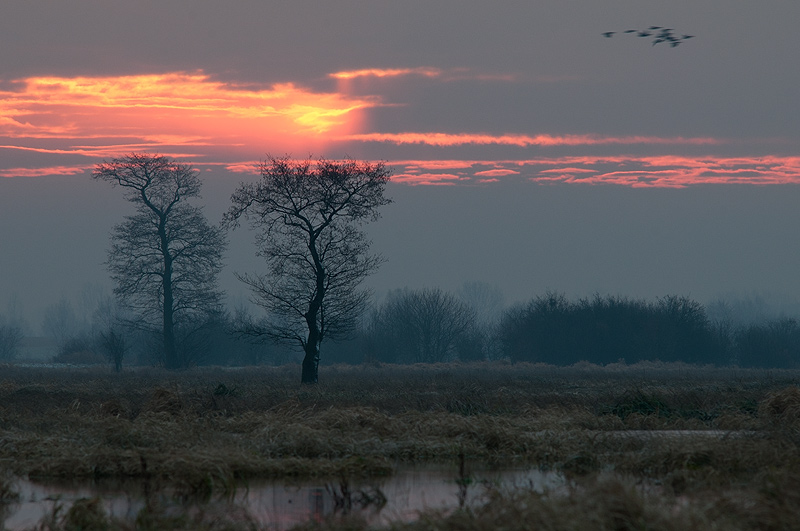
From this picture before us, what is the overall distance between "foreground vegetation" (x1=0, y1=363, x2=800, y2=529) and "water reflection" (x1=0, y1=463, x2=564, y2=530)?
1.33 ft

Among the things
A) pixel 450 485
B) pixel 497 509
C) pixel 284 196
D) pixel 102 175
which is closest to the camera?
pixel 497 509

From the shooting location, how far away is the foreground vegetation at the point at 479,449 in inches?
316

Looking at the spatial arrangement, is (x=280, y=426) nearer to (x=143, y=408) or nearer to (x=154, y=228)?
(x=143, y=408)

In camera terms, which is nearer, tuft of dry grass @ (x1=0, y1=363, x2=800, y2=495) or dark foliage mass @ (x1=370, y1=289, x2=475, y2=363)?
tuft of dry grass @ (x1=0, y1=363, x2=800, y2=495)

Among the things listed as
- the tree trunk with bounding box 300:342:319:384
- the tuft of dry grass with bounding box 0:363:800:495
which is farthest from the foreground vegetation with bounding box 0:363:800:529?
the tree trunk with bounding box 300:342:319:384

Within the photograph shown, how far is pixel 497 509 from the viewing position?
8.12 meters

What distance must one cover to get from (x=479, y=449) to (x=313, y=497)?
194 inches

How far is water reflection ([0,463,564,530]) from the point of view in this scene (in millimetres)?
9344

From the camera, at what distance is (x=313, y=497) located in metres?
10.6

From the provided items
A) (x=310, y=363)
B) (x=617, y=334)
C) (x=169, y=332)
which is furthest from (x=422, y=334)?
(x=310, y=363)

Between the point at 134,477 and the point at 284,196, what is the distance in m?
20.9

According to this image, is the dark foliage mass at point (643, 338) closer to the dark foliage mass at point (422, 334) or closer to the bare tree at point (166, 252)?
the dark foliage mass at point (422, 334)

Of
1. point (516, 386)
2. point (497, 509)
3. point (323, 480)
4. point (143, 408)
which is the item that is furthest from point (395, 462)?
point (516, 386)

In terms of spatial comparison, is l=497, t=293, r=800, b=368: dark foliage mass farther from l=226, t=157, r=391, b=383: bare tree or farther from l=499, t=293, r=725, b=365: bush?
l=226, t=157, r=391, b=383: bare tree
